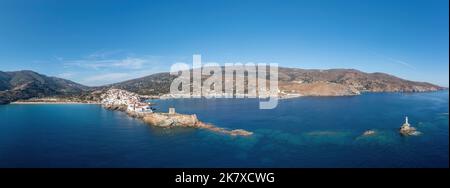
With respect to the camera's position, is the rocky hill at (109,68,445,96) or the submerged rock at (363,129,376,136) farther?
the rocky hill at (109,68,445,96)

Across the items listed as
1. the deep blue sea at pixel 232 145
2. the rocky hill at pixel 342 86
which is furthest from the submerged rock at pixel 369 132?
the rocky hill at pixel 342 86

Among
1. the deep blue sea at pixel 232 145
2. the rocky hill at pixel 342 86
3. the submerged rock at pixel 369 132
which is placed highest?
the rocky hill at pixel 342 86

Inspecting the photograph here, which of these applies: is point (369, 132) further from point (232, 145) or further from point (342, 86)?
point (342, 86)

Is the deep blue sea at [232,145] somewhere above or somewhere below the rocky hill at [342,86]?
below

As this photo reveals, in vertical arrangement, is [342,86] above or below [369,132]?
above

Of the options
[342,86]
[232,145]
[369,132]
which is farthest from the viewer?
[342,86]

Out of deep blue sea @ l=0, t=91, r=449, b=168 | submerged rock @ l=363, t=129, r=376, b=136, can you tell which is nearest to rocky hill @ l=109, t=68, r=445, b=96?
deep blue sea @ l=0, t=91, r=449, b=168

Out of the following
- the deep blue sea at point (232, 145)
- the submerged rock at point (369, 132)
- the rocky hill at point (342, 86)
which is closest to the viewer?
the deep blue sea at point (232, 145)

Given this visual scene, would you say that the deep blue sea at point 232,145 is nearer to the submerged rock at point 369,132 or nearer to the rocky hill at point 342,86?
the submerged rock at point 369,132

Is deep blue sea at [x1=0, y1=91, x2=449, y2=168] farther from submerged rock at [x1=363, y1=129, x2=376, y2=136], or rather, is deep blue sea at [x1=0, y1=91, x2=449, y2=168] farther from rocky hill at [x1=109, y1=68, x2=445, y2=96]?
rocky hill at [x1=109, y1=68, x2=445, y2=96]

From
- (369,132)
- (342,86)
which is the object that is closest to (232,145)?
(369,132)
